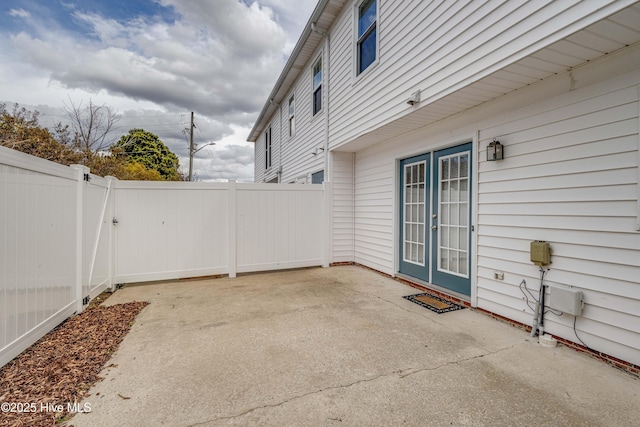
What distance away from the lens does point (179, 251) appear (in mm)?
5184

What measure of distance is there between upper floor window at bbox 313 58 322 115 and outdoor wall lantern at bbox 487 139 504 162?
469cm

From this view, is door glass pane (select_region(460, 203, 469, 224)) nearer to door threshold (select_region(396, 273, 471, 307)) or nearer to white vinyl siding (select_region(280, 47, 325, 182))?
door threshold (select_region(396, 273, 471, 307))

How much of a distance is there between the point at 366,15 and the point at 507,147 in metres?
3.70

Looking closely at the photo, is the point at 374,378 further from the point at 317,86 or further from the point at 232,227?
the point at 317,86

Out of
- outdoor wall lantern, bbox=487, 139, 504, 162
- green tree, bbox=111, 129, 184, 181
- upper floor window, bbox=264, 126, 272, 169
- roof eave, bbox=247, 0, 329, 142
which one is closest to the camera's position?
outdoor wall lantern, bbox=487, 139, 504, 162

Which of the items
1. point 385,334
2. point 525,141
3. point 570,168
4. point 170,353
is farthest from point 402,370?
point 525,141

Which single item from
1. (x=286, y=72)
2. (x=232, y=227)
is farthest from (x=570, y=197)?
(x=286, y=72)

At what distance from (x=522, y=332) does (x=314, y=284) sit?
9.67ft

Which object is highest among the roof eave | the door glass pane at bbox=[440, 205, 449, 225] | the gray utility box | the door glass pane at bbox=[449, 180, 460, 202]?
the roof eave

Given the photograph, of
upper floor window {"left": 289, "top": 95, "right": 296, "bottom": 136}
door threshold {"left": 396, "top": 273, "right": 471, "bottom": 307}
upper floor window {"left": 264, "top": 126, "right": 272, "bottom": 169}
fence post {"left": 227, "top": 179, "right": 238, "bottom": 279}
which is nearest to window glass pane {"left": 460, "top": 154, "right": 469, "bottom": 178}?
door threshold {"left": 396, "top": 273, "right": 471, "bottom": 307}

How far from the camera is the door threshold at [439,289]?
12.5 feet

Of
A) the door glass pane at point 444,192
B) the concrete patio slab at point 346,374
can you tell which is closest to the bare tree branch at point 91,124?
the concrete patio slab at point 346,374

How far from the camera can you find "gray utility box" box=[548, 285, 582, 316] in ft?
8.25

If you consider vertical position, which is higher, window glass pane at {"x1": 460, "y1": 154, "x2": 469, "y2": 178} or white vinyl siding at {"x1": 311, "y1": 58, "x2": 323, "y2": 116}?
white vinyl siding at {"x1": 311, "y1": 58, "x2": 323, "y2": 116}
